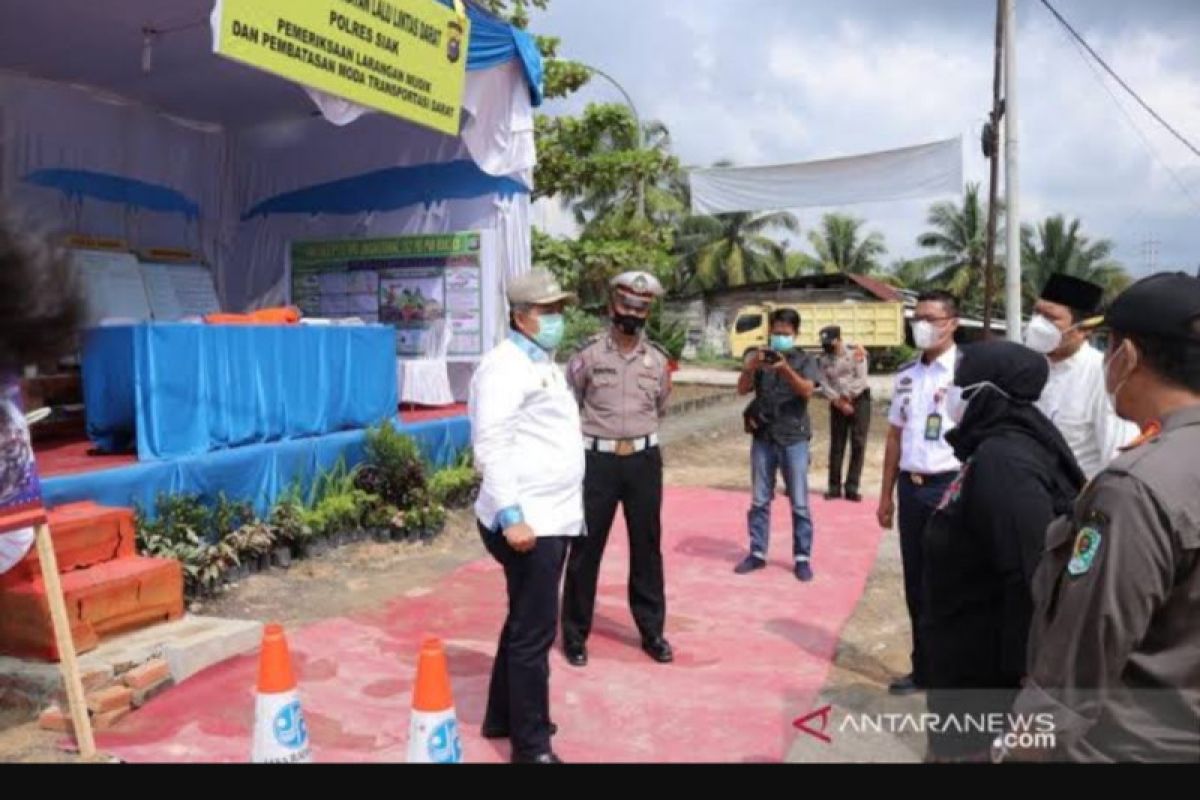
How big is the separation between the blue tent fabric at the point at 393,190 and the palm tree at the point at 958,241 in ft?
110

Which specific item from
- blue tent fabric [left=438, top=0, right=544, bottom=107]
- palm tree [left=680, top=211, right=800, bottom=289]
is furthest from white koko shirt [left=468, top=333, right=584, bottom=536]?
palm tree [left=680, top=211, right=800, bottom=289]

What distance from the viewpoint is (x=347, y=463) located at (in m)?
6.80

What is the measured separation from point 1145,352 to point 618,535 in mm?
5683

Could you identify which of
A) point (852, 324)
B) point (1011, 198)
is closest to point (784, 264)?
point (852, 324)

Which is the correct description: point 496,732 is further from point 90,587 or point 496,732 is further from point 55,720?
point 90,587

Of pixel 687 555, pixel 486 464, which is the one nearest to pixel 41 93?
pixel 687 555

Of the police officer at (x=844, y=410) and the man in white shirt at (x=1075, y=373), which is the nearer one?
the man in white shirt at (x=1075, y=373)

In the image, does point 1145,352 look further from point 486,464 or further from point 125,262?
point 125,262

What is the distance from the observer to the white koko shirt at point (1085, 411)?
350 cm

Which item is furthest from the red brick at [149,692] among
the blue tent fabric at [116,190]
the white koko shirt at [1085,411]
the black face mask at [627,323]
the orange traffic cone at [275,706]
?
the blue tent fabric at [116,190]

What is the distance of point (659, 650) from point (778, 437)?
194 centimetres

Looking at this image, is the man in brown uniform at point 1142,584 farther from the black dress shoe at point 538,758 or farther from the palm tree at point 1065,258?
the palm tree at point 1065,258

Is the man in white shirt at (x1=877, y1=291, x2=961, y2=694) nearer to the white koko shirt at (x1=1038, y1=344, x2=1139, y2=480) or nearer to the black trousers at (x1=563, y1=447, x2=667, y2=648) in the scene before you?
the white koko shirt at (x1=1038, y1=344, x2=1139, y2=480)

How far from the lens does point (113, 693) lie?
11.8ft
